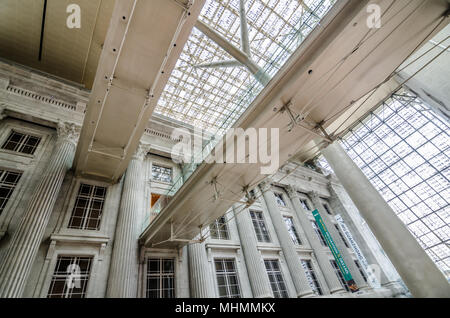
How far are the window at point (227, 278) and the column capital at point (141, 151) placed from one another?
801cm

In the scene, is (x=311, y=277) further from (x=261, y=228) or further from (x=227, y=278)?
(x=227, y=278)

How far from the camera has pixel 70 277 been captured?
27.6 ft

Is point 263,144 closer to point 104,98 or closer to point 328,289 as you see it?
point 104,98

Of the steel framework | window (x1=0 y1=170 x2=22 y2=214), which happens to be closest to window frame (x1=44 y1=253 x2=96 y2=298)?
window (x1=0 y1=170 x2=22 y2=214)

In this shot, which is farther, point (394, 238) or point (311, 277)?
point (311, 277)

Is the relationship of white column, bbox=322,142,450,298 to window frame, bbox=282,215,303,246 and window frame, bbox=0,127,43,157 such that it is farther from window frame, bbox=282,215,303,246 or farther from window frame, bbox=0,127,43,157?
window frame, bbox=0,127,43,157

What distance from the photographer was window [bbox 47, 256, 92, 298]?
802cm

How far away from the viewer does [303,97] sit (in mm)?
5109

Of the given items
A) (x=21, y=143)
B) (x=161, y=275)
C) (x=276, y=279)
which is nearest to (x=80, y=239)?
(x=161, y=275)

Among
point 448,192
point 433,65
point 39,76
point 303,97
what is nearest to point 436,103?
point 433,65

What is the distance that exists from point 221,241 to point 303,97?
10915 millimetres

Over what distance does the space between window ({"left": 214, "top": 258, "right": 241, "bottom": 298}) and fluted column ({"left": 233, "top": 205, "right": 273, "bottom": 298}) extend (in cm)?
93

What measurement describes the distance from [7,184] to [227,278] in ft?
39.4

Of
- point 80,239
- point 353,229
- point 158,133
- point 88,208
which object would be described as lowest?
point 80,239
